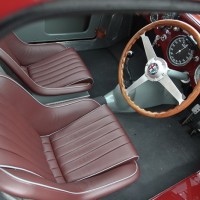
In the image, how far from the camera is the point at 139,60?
2857 millimetres

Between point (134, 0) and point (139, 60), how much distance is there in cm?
241

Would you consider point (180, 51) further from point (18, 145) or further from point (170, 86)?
point (18, 145)

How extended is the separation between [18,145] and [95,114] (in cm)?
53

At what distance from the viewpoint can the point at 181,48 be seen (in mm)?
1874

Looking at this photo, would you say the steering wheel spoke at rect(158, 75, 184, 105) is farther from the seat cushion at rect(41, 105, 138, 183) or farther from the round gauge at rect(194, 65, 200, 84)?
the seat cushion at rect(41, 105, 138, 183)

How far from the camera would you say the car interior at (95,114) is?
4.14 feet

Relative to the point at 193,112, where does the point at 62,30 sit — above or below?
above

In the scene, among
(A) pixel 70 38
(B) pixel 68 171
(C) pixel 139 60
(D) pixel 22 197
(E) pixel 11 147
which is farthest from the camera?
(C) pixel 139 60

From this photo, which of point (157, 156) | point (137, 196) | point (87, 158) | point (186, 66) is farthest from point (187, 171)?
point (87, 158)

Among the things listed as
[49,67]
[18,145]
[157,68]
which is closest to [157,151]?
[157,68]

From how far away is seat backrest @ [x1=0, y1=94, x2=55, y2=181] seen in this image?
1.08 metres

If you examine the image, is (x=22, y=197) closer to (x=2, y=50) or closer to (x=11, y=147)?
(x=11, y=147)

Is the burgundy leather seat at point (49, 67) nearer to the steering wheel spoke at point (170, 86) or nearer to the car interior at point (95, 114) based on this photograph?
the car interior at point (95, 114)

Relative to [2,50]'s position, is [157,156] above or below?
below
